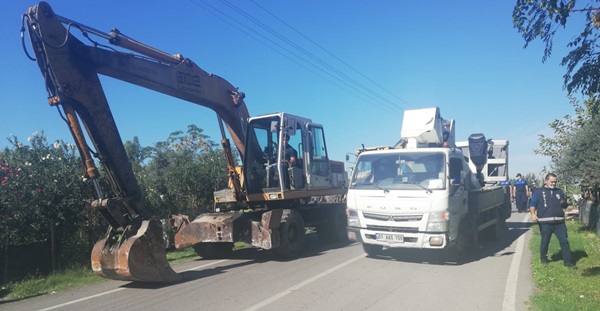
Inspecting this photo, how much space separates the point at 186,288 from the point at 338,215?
6409 mm

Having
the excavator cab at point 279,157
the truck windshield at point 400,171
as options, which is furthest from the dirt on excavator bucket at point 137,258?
the truck windshield at point 400,171

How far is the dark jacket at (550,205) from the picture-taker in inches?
316

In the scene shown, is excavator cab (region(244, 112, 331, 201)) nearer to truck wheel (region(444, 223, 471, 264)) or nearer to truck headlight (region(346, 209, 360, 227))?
truck headlight (region(346, 209, 360, 227))

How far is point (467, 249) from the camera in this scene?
9414 mm

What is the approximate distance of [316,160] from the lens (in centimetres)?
1140

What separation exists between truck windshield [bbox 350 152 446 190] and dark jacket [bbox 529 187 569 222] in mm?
1874

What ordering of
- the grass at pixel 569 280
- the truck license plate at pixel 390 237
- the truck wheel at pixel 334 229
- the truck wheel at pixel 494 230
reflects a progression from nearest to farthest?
the grass at pixel 569 280, the truck license plate at pixel 390 237, the truck wheel at pixel 494 230, the truck wheel at pixel 334 229

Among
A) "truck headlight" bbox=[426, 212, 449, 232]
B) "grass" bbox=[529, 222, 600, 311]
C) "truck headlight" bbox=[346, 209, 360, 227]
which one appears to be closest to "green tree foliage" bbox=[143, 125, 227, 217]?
"truck headlight" bbox=[346, 209, 360, 227]

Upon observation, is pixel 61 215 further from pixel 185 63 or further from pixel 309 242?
pixel 309 242

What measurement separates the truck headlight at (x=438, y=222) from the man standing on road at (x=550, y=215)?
1.83 m

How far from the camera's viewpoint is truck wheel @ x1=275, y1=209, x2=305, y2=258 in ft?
32.0

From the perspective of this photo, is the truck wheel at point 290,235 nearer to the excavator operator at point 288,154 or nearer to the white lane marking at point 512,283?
the excavator operator at point 288,154

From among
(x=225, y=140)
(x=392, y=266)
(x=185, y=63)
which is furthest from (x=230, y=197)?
(x=392, y=266)

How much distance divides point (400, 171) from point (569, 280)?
11.7ft
